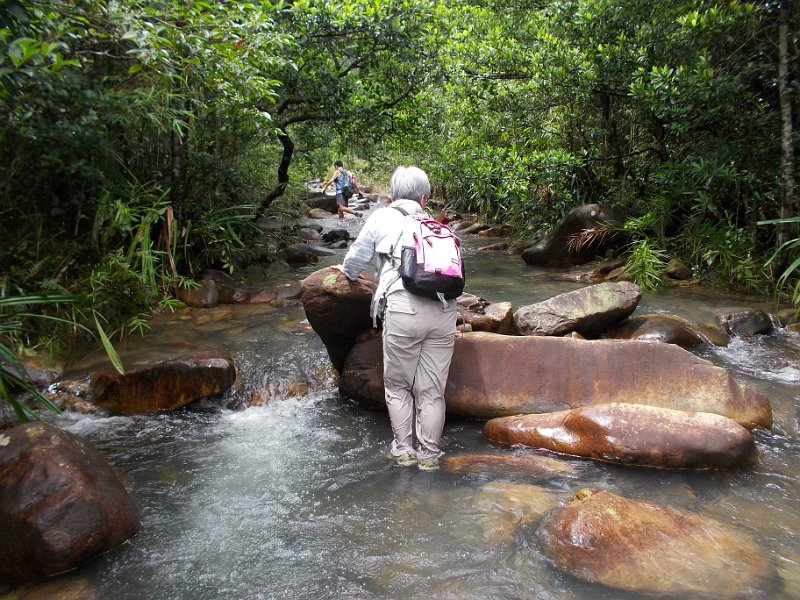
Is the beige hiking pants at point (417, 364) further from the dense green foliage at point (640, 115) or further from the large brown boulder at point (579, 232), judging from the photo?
the large brown boulder at point (579, 232)

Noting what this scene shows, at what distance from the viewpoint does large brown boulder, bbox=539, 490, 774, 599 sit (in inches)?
102

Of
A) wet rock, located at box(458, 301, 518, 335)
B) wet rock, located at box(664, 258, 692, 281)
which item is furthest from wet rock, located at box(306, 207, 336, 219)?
wet rock, located at box(458, 301, 518, 335)

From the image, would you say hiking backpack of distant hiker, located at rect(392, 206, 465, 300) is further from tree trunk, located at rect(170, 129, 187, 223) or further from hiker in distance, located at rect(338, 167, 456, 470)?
tree trunk, located at rect(170, 129, 187, 223)

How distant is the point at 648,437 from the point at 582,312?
2075 millimetres

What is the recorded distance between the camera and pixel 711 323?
6406mm

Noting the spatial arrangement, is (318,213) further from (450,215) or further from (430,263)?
(430,263)

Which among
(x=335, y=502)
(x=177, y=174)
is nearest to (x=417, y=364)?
(x=335, y=502)

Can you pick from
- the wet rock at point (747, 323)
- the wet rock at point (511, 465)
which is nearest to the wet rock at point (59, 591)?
the wet rock at point (511, 465)

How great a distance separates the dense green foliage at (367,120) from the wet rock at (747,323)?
1.59 ft

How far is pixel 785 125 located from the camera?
682cm

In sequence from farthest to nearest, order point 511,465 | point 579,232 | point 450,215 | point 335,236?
point 450,215 → point 335,236 → point 579,232 → point 511,465

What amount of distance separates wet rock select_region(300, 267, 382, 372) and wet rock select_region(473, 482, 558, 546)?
185 cm

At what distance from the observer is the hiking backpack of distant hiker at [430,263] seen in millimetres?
3648

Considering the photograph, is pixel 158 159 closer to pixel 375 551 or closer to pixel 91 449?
pixel 91 449
